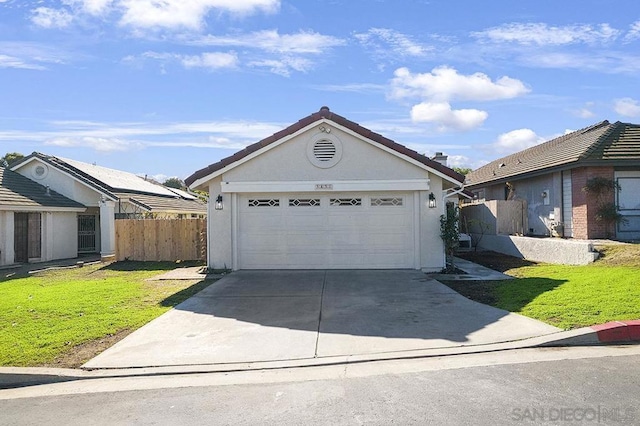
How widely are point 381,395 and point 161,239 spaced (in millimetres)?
14810

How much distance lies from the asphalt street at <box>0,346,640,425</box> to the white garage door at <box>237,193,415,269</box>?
7523 millimetres

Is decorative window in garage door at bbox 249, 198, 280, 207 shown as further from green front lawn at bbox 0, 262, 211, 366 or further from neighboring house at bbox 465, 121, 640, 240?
neighboring house at bbox 465, 121, 640, 240

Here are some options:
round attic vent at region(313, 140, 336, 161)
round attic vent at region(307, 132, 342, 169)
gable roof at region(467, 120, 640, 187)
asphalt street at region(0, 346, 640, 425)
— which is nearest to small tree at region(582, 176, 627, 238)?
gable roof at region(467, 120, 640, 187)

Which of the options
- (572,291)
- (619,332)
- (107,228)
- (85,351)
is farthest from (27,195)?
(619,332)

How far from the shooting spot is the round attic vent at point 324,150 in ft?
44.2

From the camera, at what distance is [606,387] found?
4695 millimetres

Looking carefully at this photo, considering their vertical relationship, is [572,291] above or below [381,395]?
above

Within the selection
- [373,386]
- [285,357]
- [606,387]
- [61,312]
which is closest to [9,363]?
[61,312]

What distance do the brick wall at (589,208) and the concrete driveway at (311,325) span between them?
699 cm

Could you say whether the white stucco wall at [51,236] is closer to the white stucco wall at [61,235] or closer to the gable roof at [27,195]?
the white stucco wall at [61,235]

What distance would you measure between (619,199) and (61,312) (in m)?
15.9

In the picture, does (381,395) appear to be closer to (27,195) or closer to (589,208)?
(589,208)

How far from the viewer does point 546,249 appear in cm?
1457

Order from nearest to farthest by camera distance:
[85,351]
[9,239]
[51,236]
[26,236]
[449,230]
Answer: [85,351] < [449,230] < [9,239] < [26,236] < [51,236]
